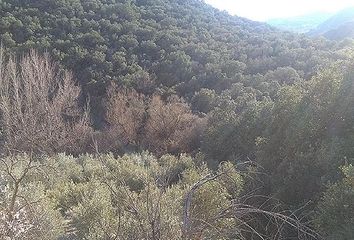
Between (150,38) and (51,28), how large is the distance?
6.96 metres

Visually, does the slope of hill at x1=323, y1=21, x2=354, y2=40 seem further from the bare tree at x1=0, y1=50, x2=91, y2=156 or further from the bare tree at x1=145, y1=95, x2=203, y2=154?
the bare tree at x1=0, y1=50, x2=91, y2=156

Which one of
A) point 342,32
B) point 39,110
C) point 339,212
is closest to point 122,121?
point 39,110

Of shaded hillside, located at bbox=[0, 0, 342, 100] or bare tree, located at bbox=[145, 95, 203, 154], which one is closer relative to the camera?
bare tree, located at bbox=[145, 95, 203, 154]

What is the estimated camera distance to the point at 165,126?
843 inches

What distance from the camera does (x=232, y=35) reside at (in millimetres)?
33125

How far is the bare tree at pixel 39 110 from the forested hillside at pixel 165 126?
0.10 metres

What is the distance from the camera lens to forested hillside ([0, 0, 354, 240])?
13.4 ft

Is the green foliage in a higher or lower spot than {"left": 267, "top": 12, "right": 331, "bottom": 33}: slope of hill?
higher

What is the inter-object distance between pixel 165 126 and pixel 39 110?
22.1ft

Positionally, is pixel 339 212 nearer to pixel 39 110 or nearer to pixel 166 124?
pixel 39 110

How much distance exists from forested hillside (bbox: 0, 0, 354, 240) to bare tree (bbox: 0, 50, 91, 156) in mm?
98

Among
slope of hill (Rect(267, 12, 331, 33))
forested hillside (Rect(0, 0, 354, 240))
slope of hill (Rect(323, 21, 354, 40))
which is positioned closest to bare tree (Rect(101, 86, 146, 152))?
forested hillside (Rect(0, 0, 354, 240))

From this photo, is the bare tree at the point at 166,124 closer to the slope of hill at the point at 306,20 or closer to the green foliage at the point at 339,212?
the green foliage at the point at 339,212

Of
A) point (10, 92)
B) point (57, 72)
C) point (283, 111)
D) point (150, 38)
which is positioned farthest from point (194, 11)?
point (283, 111)
